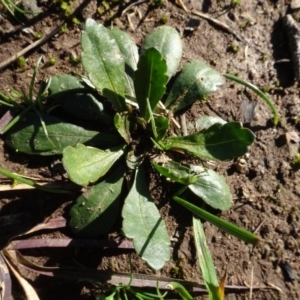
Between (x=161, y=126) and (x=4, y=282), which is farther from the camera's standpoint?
(x=161, y=126)

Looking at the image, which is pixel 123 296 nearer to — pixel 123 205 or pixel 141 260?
pixel 141 260

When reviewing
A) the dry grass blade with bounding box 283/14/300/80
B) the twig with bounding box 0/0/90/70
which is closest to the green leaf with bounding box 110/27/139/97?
the twig with bounding box 0/0/90/70

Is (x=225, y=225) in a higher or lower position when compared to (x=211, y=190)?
lower

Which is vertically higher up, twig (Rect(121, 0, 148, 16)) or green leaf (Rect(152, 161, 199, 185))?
twig (Rect(121, 0, 148, 16))

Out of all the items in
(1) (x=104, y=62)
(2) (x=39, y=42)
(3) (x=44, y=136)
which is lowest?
(3) (x=44, y=136)

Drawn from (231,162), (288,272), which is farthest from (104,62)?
(288,272)

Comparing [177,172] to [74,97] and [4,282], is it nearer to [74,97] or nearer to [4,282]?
[74,97]

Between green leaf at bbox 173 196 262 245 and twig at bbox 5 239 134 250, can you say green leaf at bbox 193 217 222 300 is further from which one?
twig at bbox 5 239 134 250
